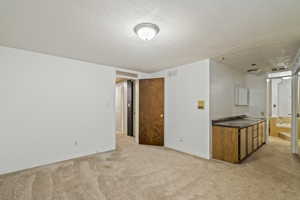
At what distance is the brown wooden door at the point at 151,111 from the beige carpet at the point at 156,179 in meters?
1.11

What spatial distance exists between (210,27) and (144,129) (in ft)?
11.4

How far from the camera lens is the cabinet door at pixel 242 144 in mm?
3094

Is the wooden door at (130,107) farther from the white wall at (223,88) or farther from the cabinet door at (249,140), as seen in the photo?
the cabinet door at (249,140)

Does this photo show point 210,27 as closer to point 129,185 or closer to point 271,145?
point 129,185

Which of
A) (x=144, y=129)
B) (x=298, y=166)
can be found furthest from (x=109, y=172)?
(x=298, y=166)

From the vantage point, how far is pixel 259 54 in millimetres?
3035

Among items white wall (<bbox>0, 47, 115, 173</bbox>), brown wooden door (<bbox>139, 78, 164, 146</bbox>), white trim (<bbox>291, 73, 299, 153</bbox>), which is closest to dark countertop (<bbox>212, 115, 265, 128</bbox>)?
white trim (<bbox>291, 73, 299, 153</bbox>)

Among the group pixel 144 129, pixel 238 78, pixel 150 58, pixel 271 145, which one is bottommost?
pixel 271 145

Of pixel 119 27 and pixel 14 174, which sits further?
pixel 14 174

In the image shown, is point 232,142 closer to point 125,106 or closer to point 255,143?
point 255,143

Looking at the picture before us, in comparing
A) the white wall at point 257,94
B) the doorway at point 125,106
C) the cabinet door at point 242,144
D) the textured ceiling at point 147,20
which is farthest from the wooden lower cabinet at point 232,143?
the doorway at point 125,106

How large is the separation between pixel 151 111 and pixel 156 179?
2361mm

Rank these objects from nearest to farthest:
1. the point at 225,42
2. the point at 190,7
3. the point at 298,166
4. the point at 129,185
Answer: the point at 190,7 → the point at 129,185 → the point at 225,42 → the point at 298,166

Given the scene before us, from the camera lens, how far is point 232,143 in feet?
10.1
